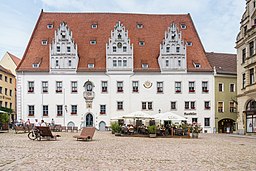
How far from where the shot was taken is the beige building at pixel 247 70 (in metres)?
35.8

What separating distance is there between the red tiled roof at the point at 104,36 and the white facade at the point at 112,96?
4.46 ft

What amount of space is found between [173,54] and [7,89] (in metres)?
29.2

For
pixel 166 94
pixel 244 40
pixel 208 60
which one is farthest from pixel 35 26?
pixel 244 40

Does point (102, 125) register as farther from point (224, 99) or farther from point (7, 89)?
point (7, 89)

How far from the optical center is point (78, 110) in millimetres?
48969

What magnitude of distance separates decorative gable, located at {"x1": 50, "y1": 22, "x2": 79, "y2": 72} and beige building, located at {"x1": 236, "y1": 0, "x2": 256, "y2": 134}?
72.3 feet

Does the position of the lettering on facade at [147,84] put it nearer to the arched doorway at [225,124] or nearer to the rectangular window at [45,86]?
the arched doorway at [225,124]

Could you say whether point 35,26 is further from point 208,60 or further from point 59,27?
point 208,60

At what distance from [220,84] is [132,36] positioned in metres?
14.7

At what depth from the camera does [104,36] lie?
5303 centimetres

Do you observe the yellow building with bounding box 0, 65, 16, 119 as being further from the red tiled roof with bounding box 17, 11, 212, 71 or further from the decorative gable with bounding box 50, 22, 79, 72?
the decorative gable with bounding box 50, 22, 79, 72

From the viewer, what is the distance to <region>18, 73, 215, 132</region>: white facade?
49.0 metres

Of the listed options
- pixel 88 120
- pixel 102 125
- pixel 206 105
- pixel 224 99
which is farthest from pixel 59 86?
pixel 224 99

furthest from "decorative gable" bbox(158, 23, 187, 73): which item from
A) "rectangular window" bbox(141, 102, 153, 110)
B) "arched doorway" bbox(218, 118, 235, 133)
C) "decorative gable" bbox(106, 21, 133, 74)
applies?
"arched doorway" bbox(218, 118, 235, 133)
